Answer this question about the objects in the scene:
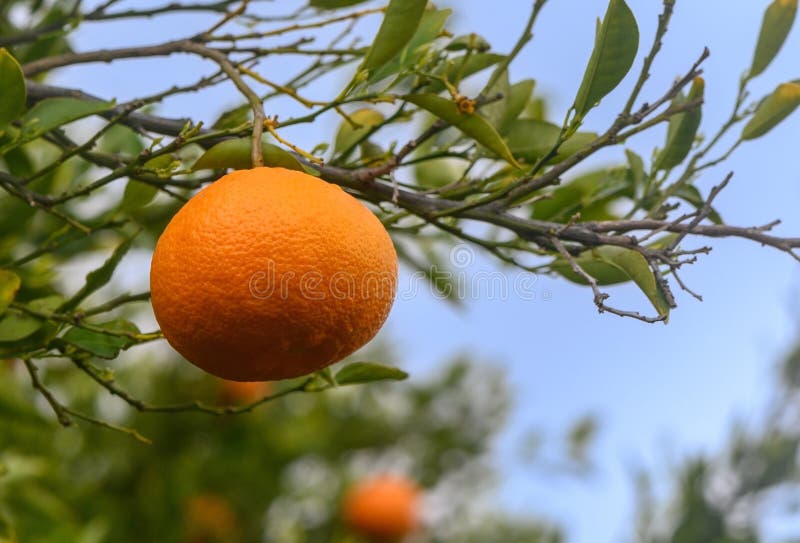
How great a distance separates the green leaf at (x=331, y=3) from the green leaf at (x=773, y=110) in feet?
1.67

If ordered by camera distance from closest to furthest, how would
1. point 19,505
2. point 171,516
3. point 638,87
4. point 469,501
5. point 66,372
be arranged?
point 638,87 → point 19,505 → point 171,516 → point 66,372 → point 469,501

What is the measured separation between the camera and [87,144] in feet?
3.13

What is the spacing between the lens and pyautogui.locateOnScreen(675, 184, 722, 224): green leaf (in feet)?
3.54

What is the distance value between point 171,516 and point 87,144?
1763mm

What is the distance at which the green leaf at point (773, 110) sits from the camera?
1.00 m

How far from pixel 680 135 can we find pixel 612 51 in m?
0.23

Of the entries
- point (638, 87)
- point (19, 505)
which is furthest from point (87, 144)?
point (19, 505)

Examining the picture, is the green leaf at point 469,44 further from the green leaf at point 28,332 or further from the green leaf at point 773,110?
the green leaf at point 28,332

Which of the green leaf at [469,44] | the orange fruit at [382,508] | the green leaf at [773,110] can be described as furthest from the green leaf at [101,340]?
the orange fruit at [382,508]

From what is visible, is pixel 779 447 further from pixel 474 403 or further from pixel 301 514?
pixel 301 514

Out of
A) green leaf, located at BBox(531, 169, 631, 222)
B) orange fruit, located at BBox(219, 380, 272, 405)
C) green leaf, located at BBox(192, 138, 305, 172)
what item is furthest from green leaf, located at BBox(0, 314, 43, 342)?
orange fruit, located at BBox(219, 380, 272, 405)

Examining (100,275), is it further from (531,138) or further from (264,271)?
(531,138)

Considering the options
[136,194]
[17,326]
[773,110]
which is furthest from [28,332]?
[773,110]

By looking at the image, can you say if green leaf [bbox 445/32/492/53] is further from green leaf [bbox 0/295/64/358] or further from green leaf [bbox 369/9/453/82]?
green leaf [bbox 0/295/64/358]
